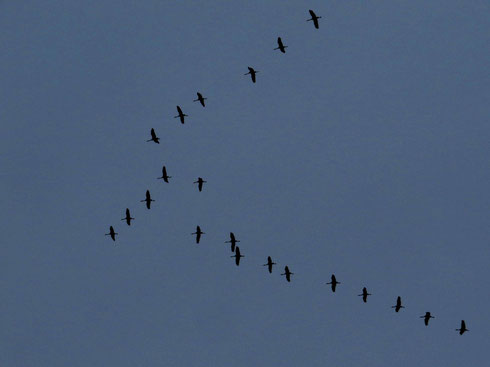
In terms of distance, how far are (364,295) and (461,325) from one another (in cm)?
1064

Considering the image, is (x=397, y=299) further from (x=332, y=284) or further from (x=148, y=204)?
(x=148, y=204)

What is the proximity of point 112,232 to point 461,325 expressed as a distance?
37375 mm

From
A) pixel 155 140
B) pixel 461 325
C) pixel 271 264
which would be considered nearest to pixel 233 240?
pixel 271 264

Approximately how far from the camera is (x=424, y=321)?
147 m

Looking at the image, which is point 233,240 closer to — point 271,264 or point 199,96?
point 271,264

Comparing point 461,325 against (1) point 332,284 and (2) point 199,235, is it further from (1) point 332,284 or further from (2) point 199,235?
(2) point 199,235

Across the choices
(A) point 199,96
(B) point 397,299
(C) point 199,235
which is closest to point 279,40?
(A) point 199,96

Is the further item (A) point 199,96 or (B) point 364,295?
(B) point 364,295

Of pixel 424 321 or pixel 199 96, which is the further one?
pixel 424 321

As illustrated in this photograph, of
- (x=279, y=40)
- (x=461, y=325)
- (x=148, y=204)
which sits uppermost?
(x=279, y=40)

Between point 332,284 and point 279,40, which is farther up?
point 279,40

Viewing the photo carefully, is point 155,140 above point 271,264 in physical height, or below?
above

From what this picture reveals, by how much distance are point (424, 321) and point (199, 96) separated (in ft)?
110

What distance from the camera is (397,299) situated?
14862 centimetres
